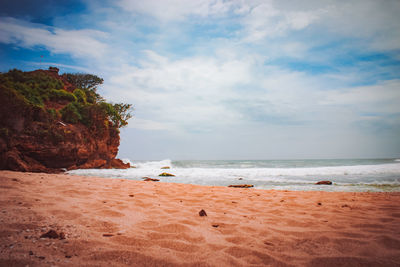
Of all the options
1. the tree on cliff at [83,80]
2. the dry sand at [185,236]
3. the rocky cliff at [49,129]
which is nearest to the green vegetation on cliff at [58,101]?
A: the rocky cliff at [49,129]

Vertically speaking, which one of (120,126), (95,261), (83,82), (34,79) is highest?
(83,82)

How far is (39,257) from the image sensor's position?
157 cm

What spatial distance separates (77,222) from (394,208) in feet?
18.9

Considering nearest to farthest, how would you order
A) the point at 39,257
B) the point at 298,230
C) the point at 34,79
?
the point at 39,257 → the point at 298,230 → the point at 34,79

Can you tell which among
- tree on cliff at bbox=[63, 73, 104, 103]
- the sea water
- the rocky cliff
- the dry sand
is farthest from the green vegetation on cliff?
the dry sand

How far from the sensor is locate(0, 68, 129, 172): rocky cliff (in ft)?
33.3

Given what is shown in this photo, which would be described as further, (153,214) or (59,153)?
(59,153)

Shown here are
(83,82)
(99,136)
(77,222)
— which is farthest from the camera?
(83,82)

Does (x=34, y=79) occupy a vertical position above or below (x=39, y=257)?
above

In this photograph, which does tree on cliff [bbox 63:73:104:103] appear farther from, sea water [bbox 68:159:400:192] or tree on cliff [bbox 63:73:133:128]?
sea water [bbox 68:159:400:192]

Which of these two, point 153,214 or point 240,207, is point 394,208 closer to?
point 240,207

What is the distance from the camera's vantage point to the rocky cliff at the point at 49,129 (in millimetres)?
10164

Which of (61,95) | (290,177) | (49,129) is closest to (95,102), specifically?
(61,95)

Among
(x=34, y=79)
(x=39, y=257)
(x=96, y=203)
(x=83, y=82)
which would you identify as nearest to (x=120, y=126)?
(x=34, y=79)
